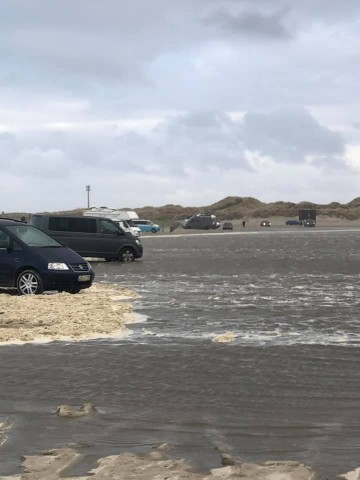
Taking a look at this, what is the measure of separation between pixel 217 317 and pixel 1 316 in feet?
11.6

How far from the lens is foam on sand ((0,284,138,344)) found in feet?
35.9

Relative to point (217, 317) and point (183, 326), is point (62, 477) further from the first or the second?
point (217, 317)

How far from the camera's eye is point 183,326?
11.9m

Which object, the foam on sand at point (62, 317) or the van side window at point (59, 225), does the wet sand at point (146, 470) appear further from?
the van side window at point (59, 225)

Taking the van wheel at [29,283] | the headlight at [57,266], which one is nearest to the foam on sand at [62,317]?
the van wheel at [29,283]

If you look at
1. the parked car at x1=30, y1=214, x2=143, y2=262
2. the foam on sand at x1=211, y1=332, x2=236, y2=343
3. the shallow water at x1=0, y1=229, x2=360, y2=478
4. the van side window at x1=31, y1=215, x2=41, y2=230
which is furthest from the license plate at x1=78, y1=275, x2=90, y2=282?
the van side window at x1=31, y1=215, x2=41, y2=230

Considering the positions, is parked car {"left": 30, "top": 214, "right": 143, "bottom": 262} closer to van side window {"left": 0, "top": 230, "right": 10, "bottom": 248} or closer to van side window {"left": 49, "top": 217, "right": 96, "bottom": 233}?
van side window {"left": 49, "top": 217, "right": 96, "bottom": 233}

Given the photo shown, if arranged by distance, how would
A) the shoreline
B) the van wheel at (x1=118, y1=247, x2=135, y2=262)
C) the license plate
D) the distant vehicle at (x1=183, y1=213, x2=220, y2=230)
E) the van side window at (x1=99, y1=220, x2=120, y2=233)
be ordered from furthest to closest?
the distant vehicle at (x1=183, y1=213, x2=220, y2=230)
the van wheel at (x1=118, y1=247, x2=135, y2=262)
the van side window at (x1=99, y1=220, x2=120, y2=233)
the license plate
the shoreline

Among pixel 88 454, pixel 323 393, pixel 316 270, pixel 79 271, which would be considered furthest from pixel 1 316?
pixel 316 270

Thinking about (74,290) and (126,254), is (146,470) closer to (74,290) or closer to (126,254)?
(74,290)

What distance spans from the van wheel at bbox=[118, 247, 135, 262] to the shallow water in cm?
1664

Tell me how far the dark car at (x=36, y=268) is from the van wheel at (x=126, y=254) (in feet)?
47.2

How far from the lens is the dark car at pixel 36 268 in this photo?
15867 millimetres

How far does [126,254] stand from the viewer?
3128 centimetres
